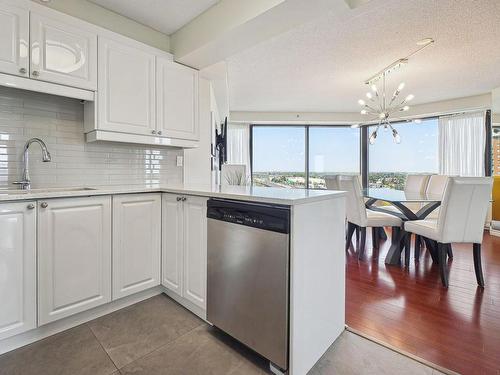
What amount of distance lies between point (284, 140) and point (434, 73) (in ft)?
11.4

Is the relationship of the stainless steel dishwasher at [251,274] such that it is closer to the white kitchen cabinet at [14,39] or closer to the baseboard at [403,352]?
the baseboard at [403,352]

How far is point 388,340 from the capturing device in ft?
5.18

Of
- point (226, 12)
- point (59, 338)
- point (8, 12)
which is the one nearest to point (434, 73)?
point (226, 12)

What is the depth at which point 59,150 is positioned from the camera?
2066 millimetres

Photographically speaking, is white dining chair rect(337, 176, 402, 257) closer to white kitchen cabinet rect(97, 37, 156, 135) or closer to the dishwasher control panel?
the dishwasher control panel

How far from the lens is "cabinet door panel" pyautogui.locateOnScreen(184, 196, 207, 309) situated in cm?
170

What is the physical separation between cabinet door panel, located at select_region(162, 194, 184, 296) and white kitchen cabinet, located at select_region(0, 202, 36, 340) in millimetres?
818

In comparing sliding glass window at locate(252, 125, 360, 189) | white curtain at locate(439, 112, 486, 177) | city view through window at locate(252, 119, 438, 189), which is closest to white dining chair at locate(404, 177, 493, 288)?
white curtain at locate(439, 112, 486, 177)

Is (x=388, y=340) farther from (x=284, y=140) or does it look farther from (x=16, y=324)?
(x=284, y=140)

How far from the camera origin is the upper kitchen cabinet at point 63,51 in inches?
67.2

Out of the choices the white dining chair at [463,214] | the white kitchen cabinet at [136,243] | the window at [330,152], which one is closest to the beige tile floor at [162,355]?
the white kitchen cabinet at [136,243]

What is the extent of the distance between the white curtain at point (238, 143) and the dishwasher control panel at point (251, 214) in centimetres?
491

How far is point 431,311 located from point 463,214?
3.40 feet

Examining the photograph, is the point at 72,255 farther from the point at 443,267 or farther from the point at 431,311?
the point at 443,267
